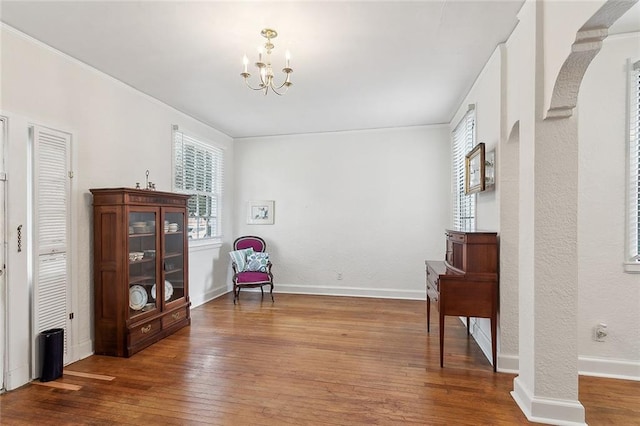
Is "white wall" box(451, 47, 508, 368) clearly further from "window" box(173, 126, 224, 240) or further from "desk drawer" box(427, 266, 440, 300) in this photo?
"window" box(173, 126, 224, 240)

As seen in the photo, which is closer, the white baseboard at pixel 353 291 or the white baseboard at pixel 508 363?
the white baseboard at pixel 508 363

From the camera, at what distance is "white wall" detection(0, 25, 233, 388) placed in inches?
99.1

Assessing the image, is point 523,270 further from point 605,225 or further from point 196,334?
point 196,334

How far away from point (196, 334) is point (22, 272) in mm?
1743

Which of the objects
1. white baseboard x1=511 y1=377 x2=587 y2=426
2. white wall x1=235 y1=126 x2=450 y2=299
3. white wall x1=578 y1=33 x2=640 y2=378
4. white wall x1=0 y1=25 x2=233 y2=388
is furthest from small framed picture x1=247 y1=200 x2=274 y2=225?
white baseboard x1=511 y1=377 x2=587 y2=426

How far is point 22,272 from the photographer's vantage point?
2580 millimetres

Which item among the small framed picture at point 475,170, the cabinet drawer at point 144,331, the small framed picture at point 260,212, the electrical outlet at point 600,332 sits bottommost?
the cabinet drawer at point 144,331

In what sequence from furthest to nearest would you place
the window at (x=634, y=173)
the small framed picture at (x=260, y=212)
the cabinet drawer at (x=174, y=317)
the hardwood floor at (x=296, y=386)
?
the small framed picture at (x=260, y=212) → the cabinet drawer at (x=174, y=317) → the window at (x=634, y=173) → the hardwood floor at (x=296, y=386)

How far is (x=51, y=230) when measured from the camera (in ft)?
9.17

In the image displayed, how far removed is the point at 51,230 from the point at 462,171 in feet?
15.1

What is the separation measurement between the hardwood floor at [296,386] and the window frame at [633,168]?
3.38 ft

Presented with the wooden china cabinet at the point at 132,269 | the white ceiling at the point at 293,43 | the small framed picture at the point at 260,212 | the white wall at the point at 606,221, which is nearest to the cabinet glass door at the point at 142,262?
the wooden china cabinet at the point at 132,269

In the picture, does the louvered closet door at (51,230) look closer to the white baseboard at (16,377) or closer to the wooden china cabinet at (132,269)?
the white baseboard at (16,377)

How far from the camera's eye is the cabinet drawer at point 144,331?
3137 millimetres
